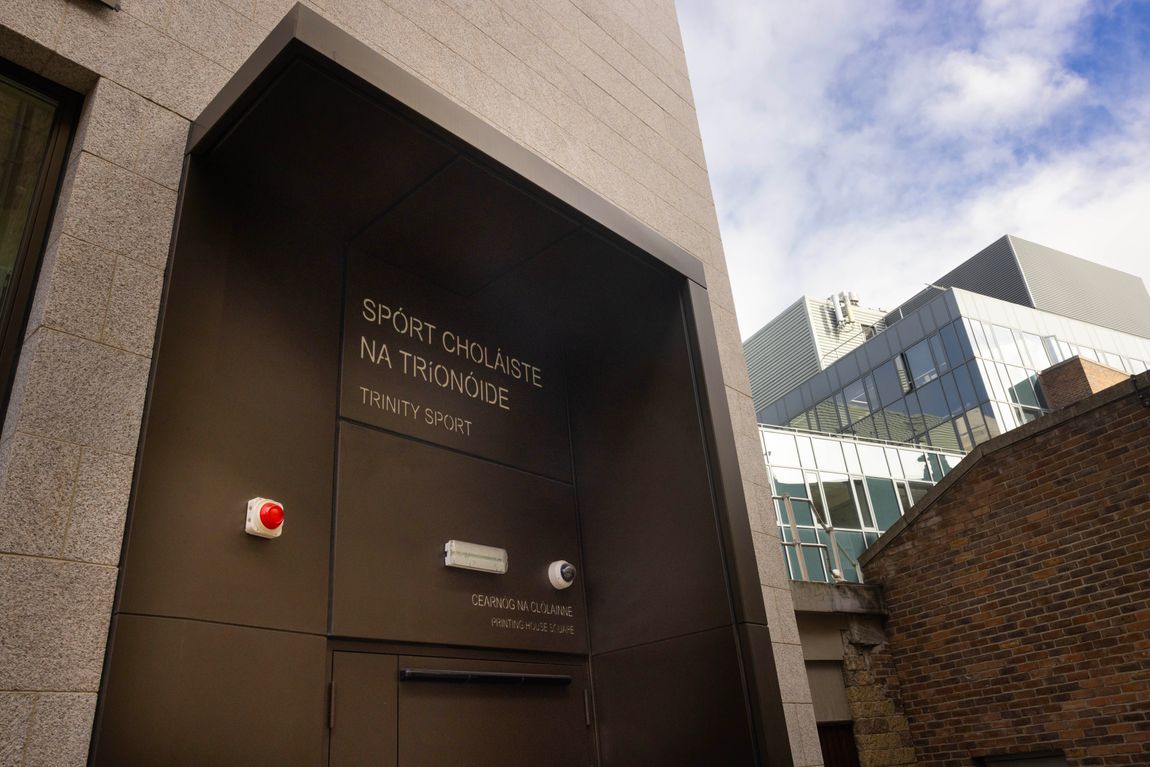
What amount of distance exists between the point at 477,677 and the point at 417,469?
3.24ft

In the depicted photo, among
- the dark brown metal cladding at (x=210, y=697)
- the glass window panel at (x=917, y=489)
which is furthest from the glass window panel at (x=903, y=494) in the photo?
the dark brown metal cladding at (x=210, y=697)

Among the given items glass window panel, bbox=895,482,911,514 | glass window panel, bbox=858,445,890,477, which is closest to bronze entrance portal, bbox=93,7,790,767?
glass window panel, bbox=858,445,890,477

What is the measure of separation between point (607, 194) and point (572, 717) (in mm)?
3296

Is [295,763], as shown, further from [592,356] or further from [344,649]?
[592,356]

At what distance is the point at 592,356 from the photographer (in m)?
4.87

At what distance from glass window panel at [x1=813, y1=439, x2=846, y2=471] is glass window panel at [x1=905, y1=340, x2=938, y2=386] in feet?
24.5

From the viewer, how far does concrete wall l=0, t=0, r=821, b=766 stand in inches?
92.0

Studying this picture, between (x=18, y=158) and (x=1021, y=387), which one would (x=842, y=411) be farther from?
(x=18, y=158)

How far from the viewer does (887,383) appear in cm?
2925

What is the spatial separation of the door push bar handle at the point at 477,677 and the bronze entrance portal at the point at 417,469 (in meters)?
0.01

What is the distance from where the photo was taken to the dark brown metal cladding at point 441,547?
345 centimetres

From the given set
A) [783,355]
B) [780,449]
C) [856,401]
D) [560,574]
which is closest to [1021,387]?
[856,401]

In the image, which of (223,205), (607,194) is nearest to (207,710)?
(223,205)

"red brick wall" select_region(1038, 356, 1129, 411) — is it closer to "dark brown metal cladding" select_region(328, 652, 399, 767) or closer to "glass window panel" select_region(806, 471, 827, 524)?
"glass window panel" select_region(806, 471, 827, 524)
